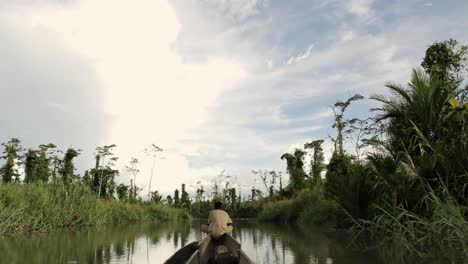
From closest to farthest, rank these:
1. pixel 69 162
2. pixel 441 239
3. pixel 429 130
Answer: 1. pixel 441 239
2. pixel 429 130
3. pixel 69 162

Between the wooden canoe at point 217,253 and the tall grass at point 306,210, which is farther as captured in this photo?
the tall grass at point 306,210

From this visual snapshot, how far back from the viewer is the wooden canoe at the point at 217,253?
7758 millimetres

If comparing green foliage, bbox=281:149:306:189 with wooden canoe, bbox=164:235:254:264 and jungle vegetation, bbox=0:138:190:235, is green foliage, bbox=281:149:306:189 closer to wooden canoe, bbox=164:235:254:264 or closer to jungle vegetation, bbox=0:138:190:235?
jungle vegetation, bbox=0:138:190:235

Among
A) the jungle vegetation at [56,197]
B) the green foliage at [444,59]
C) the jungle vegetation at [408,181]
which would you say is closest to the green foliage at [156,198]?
the jungle vegetation at [56,197]

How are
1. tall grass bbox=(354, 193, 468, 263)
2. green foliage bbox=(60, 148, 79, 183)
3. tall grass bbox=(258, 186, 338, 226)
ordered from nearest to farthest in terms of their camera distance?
1. tall grass bbox=(354, 193, 468, 263)
2. tall grass bbox=(258, 186, 338, 226)
3. green foliage bbox=(60, 148, 79, 183)

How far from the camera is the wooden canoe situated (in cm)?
776

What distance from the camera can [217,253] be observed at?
7910mm

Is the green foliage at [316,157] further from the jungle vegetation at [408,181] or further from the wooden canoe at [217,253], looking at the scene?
the wooden canoe at [217,253]

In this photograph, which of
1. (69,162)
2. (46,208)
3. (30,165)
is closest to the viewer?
(46,208)

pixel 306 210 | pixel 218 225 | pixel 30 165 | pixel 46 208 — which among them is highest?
pixel 30 165

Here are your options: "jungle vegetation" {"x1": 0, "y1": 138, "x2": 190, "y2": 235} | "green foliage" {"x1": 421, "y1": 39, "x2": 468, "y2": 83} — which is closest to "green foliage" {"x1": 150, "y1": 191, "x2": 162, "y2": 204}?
"jungle vegetation" {"x1": 0, "y1": 138, "x2": 190, "y2": 235}

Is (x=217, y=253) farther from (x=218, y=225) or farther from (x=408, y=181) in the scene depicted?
(x=408, y=181)

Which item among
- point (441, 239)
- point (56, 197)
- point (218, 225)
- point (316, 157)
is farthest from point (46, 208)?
point (316, 157)

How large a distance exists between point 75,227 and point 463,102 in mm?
19578
